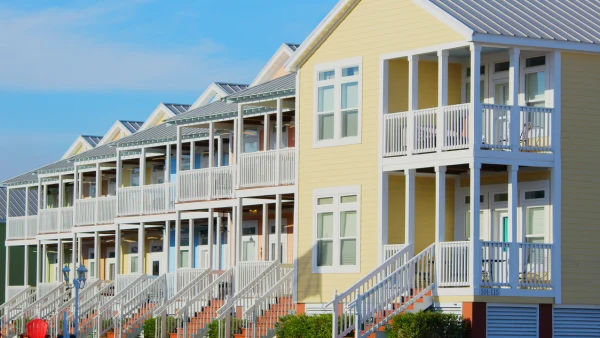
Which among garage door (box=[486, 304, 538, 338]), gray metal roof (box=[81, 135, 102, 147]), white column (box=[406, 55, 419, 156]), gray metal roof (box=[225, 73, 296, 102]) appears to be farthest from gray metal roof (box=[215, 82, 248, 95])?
garage door (box=[486, 304, 538, 338])

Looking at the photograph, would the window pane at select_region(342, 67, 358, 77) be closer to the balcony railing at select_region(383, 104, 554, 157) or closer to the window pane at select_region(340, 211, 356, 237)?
the balcony railing at select_region(383, 104, 554, 157)

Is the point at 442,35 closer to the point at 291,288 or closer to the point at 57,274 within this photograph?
the point at 291,288

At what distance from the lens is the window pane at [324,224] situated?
35.1 metres

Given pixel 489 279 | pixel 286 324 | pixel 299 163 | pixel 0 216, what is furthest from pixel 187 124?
pixel 0 216

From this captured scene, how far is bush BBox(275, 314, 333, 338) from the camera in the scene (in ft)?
103

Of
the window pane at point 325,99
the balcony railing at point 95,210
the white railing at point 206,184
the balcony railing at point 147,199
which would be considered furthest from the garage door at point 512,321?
the balcony railing at point 95,210

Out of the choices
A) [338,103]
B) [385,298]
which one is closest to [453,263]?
[385,298]

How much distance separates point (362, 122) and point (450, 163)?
382 centimetres

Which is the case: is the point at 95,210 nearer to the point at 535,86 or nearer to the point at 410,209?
the point at 410,209

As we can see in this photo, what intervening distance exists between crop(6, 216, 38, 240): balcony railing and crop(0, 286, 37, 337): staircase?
268 centimetres

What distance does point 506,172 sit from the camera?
107 ft

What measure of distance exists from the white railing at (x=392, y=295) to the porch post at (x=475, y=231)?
121cm

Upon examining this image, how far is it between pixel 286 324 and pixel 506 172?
6.85 meters

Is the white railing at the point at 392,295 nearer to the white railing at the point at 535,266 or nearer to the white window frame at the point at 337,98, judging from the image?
the white railing at the point at 535,266
